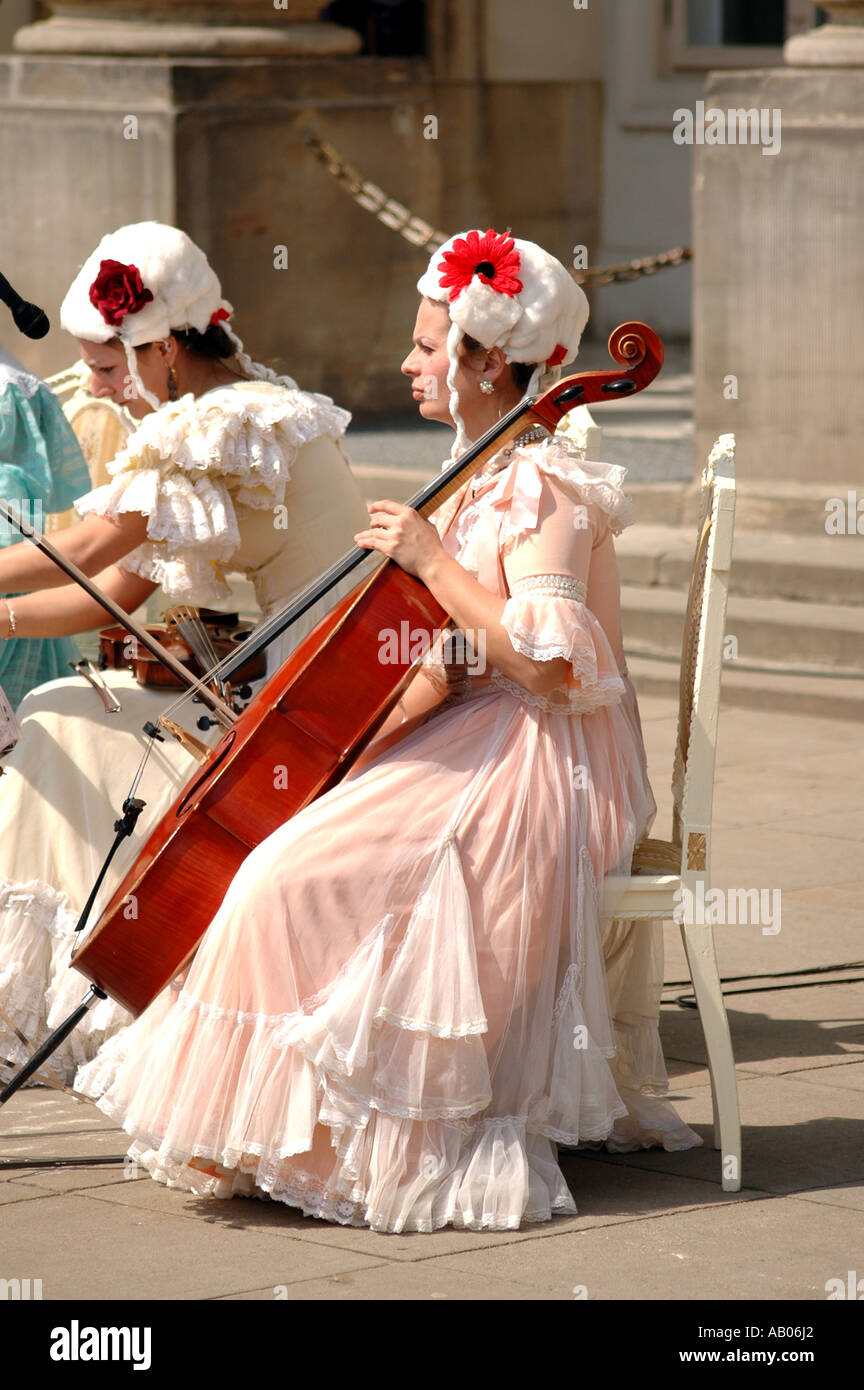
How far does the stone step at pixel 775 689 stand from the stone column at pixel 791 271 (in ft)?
3.24

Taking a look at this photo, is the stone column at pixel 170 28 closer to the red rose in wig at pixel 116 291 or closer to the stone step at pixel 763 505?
the stone step at pixel 763 505

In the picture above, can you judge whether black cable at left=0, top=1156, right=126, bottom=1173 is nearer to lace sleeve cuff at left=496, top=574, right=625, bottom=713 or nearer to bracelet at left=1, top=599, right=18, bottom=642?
bracelet at left=1, top=599, right=18, bottom=642

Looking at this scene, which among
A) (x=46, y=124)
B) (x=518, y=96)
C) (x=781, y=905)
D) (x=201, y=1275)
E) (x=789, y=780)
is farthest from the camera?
(x=518, y=96)

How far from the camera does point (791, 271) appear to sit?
29.3 feet

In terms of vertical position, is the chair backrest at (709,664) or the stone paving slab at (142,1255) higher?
the chair backrest at (709,664)

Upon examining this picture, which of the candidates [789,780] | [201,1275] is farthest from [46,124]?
[201,1275]

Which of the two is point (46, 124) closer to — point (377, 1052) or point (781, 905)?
point (781, 905)

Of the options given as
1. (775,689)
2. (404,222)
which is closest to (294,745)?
(775,689)

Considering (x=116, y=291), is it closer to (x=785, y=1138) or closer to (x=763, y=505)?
(x=785, y=1138)

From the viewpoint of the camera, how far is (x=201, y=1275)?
11.5 feet

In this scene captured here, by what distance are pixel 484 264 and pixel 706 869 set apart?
43.5 inches

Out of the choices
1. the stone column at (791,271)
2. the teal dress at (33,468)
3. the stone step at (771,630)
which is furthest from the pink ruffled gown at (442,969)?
the stone column at (791,271)

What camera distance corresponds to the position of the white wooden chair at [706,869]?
12.8ft

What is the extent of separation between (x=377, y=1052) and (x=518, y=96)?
420 inches
